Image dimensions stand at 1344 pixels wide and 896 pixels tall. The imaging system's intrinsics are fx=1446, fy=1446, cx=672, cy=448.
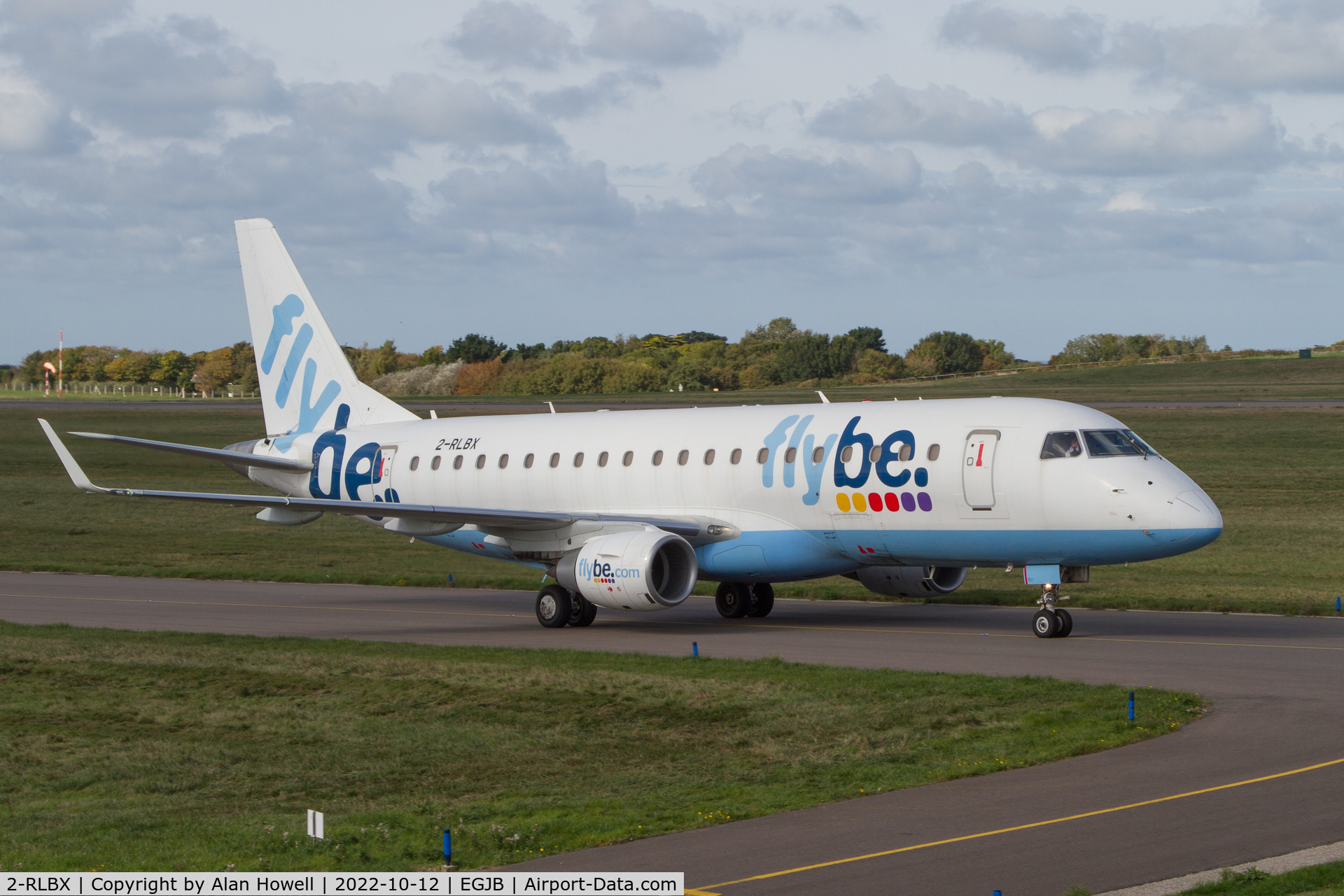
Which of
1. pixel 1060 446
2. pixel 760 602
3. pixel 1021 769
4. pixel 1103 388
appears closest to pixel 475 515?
pixel 760 602

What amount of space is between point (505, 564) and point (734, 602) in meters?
15.6

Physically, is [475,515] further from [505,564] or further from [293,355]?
[505,564]

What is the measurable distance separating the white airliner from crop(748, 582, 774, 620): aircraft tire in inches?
1.7

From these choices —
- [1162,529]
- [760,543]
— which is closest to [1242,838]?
[1162,529]

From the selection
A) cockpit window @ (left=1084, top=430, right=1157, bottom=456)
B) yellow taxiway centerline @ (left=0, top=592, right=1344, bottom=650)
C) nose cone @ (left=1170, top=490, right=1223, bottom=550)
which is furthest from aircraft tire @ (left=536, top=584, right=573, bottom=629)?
nose cone @ (left=1170, top=490, right=1223, bottom=550)

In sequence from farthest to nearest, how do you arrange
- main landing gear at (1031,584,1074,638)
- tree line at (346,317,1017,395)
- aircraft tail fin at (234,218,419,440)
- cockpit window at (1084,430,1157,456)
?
tree line at (346,317,1017,395) → aircraft tail fin at (234,218,419,440) → main landing gear at (1031,584,1074,638) → cockpit window at (1084,430,1157,456)

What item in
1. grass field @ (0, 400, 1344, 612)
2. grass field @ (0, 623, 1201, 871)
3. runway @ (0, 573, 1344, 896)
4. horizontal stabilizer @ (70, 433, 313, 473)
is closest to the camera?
runway @ (0, 573, 1344, 896)

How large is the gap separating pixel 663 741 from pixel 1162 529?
10385 millimetres

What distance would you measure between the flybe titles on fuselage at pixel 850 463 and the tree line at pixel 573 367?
86992 mm

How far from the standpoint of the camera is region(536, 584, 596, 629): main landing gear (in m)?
28.5

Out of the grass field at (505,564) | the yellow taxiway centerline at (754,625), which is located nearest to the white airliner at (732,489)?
the yellow taxiway centerline at (754,625)

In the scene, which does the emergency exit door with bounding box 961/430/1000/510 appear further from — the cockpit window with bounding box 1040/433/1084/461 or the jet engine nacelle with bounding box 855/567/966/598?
the jet engine nacelle with bounding box 855/567/966/598

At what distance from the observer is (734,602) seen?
30.1m

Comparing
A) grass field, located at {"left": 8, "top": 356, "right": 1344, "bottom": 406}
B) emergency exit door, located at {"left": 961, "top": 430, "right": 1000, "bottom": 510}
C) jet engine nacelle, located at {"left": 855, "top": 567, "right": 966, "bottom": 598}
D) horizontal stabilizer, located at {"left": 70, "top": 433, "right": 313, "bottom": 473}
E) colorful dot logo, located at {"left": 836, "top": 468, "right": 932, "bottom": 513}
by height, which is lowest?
jet engine nacelle, located at {"left": 855, "top": 567, "right": 966, "bottom": 598}
